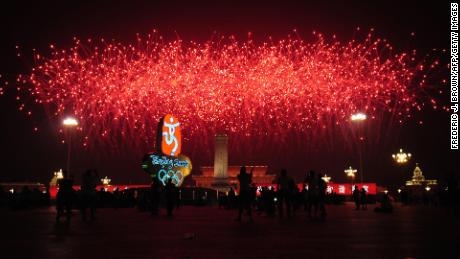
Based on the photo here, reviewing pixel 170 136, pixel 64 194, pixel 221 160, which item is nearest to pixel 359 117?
pixel 170 136

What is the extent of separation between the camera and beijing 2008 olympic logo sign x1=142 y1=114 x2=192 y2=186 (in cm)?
3231

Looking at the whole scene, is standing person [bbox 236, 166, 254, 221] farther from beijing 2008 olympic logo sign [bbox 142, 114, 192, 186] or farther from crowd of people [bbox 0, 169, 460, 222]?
beijing 2008 olympic logo sign [bbox 142, 114, 192, 186]

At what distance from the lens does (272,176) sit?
276 ft

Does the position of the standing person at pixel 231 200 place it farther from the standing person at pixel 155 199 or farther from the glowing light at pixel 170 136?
the glowing light at pixel 170 136

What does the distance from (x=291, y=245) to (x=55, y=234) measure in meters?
4.98

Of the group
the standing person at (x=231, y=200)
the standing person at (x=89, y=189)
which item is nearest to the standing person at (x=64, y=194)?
the standing person at (x=89, y=189)

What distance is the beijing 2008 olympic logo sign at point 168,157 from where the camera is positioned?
106ft

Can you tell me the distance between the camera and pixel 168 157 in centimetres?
3338

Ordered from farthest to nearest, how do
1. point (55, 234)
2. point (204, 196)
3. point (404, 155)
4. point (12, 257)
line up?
point (404, 155)
point (204, 196)
point (55, 234)
point (12, 257)

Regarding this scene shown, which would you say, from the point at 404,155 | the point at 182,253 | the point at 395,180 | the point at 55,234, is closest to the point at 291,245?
the point at 182,253

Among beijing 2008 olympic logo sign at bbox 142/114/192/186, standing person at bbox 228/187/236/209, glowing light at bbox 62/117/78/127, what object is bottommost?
Result: standing person at bbox 228/187/236/209

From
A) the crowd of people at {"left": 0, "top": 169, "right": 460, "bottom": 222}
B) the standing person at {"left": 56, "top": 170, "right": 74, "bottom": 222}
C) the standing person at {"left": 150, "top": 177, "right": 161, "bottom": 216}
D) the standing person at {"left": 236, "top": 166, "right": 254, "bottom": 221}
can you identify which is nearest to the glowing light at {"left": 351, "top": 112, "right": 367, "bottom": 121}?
the crowd of people at {"left": 0, "top": 169, "right": 460, "bottom": 222}

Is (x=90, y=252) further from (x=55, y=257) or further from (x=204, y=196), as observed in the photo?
(x=204, y=196)

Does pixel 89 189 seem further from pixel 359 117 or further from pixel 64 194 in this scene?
pixel 359 117
